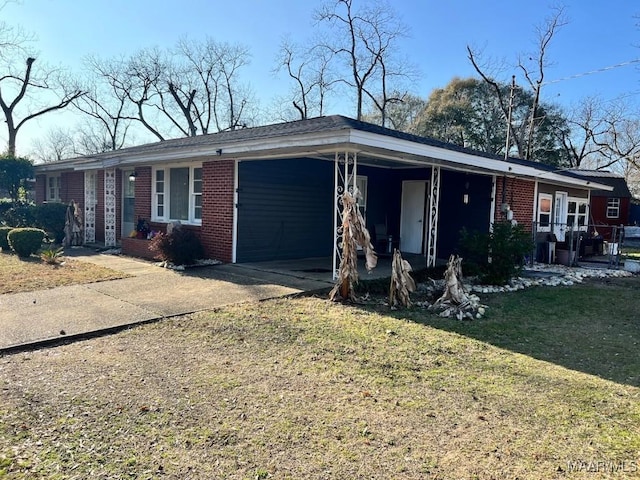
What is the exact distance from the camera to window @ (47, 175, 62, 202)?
1717 centimetres

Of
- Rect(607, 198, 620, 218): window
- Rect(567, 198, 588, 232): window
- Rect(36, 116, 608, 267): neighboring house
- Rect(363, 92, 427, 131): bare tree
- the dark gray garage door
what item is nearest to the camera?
Rect(36, 116, 608, 267): neighboring house

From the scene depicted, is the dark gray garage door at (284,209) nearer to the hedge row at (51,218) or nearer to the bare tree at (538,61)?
the hedge row at (51,218)

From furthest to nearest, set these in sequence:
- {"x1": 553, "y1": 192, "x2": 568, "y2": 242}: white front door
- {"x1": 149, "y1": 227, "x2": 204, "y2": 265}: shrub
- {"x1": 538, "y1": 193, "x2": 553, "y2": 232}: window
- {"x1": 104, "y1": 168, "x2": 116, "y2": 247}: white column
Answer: {"x1": 553, "y1": 192, "x2": 568, "y2": 242}: white front door → {"x1": 538, "y1": 193, "x2": 553, "y2": 232}: window → {"x1": 104, "y1": 168, "x2": 116, "y2": 247}: white column → {"x1": 149, "y1": 227, "x2": 204, "y2": 265}: shrub

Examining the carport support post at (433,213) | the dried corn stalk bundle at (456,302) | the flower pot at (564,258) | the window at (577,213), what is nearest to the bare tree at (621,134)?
the window at (577,213)

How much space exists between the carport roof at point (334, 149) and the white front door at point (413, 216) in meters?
0.85

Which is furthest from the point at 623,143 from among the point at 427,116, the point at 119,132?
the point at 119,132

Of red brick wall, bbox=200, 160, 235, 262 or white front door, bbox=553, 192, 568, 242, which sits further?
white front door, bbox=553, 192, 568, 242

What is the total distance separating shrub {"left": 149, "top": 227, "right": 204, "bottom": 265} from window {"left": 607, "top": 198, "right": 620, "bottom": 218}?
24.2 meters

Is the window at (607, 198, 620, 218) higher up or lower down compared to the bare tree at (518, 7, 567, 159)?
lower down

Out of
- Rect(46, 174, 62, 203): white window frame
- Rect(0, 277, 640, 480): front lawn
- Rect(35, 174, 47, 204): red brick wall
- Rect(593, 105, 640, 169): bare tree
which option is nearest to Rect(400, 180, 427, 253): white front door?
Rect(0, 277, 640, 480): front lawn

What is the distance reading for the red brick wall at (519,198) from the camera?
11.9m

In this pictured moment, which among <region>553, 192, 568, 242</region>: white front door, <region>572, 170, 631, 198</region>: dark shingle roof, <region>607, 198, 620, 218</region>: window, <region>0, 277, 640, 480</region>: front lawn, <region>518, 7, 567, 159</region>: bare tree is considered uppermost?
<region>518, 7, 567, 159</region>: bare tree

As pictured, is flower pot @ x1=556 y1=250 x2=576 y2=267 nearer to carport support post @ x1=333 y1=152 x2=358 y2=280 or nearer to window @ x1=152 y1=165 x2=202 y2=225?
carport support post @ x1=333 y1=152 x2=358 y2=280

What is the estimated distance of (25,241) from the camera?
10.5 meters
